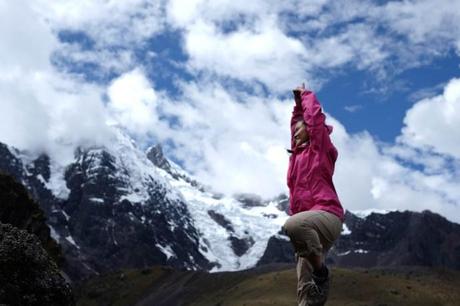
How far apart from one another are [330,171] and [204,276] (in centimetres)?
11168

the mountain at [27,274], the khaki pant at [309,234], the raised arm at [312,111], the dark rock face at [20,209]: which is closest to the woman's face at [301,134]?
the raised arm at [312,111]

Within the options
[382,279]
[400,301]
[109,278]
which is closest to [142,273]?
[109,278]

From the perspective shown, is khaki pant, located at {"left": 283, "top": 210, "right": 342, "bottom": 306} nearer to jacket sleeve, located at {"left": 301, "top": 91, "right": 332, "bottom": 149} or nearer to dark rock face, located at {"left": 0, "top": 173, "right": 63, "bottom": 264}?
jacket sleeve, located at {"left": 301, "top": 91, "right": 332, "bottom": 149}

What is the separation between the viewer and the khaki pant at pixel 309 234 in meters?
6.67

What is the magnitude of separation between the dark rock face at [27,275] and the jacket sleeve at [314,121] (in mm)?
3127

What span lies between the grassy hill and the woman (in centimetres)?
5629

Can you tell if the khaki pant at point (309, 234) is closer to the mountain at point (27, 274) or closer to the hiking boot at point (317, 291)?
the hiking boot at point (317, 291)

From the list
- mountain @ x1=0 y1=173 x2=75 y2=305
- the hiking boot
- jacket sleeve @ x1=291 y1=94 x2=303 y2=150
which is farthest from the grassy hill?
mountain @ x1=0 y1=173 x2=75 y2=305

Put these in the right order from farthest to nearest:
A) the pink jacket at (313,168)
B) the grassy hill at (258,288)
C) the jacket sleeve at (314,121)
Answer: the grassy hill at (258,288), the jacket sleeve at (314,121), the pink jacket at (313,168)

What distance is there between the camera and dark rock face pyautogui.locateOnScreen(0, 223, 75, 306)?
6418mm

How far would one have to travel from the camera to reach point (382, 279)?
7425 centimetres

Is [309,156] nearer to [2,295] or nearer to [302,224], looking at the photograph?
[302,224]

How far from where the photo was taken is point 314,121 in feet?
24.6

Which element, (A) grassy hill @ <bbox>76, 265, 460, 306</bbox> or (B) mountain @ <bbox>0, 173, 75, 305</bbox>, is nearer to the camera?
(B) mountain @ <bbox>0, 173, 75, 305</bbox>
